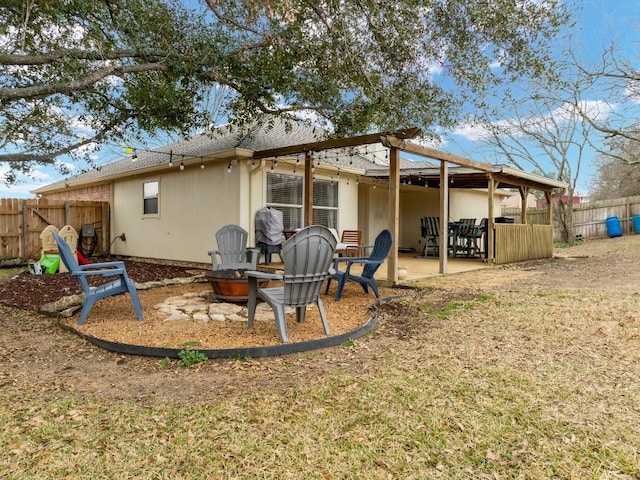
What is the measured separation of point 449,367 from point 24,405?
277 cm

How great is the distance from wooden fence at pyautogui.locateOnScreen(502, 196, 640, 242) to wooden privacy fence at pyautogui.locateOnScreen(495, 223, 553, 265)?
594 cm

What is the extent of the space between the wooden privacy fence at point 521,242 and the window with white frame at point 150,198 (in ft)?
28.6

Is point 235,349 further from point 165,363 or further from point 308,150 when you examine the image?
point 308,150

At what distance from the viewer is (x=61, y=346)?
12.3 feet

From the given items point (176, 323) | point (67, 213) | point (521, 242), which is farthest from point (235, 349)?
point (67, 213)

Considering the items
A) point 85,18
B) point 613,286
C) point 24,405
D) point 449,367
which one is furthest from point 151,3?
point 613,286

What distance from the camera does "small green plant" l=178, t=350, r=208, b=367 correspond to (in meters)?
3.15

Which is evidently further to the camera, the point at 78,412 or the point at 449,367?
the point at 449,367

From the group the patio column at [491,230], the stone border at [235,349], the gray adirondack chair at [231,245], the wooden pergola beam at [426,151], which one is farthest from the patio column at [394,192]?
the patio column at [491,230]

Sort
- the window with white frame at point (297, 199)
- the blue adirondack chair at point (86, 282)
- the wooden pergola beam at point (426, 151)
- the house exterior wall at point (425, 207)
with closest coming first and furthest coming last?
the blue adirondack chair at point (86, 282) < the wooden pergola beam at point (426, 151) < the window with white frame at point (297, 199) < the house exterior wall at point (425, 207)

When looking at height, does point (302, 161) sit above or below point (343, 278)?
above

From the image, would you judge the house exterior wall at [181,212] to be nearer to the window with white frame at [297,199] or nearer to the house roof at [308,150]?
the house roof at [308,150]

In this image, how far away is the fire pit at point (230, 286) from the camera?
16.6 feet

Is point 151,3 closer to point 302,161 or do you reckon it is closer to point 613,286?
point 302,161
